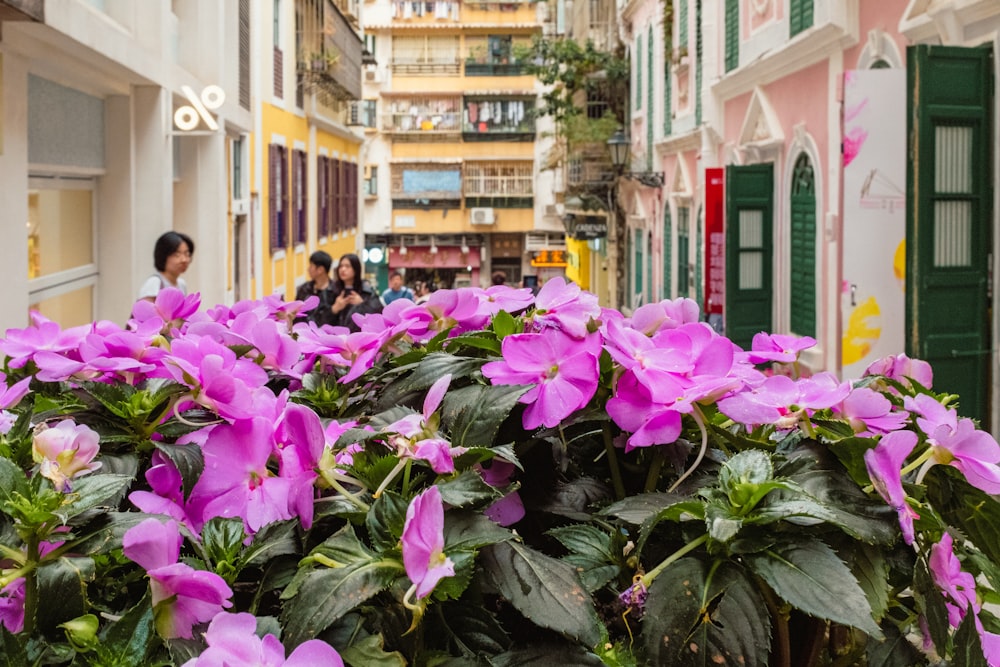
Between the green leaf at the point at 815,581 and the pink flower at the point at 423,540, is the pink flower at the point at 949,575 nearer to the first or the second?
the green leaf at the point at 815,581

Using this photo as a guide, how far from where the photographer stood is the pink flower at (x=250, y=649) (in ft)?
3.43

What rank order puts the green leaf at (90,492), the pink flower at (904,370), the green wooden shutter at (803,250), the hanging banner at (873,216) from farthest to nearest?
the green wooden shutter at (803,250) → the hanging banner at (873,216) → the pink flower at (904,370) → the green leaf at (90,492)

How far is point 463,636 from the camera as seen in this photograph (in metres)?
1.19

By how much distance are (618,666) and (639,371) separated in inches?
12.0

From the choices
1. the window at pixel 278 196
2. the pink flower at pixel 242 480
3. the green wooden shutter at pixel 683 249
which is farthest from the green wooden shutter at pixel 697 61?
the pink flower at pixel 242 480

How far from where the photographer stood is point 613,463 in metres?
1.39

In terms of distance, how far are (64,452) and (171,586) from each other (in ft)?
0.63

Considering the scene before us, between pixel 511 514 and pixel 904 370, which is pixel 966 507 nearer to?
pixel 904 370

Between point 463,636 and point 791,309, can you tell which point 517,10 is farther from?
point 463,636

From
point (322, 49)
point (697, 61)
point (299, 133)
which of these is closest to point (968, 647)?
point (697, 61)

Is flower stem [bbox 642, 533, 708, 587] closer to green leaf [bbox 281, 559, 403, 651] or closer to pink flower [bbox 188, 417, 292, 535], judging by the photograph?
green leaf [bbox 281, 559, 403, 651]

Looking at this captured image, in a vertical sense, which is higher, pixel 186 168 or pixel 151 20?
pixel 151 20

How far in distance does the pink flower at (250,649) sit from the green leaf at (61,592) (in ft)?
0.46

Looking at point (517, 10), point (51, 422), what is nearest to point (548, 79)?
point (517, 10)
